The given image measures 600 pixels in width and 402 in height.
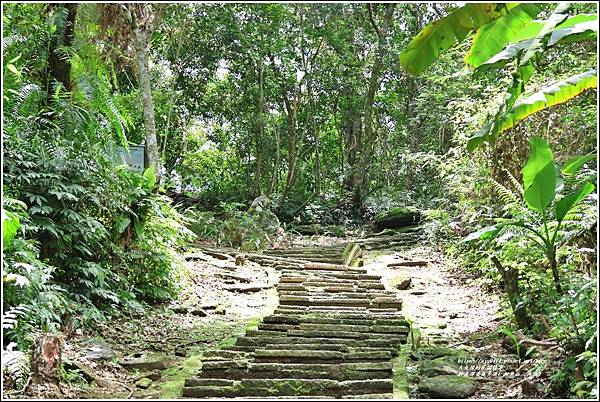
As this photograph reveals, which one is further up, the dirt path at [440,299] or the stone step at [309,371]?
the dirt path at [440,299]

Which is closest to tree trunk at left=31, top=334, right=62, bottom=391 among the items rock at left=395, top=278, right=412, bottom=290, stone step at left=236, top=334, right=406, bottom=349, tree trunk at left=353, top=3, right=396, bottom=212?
stone step at left=236, top=334, right=406, bottom=349

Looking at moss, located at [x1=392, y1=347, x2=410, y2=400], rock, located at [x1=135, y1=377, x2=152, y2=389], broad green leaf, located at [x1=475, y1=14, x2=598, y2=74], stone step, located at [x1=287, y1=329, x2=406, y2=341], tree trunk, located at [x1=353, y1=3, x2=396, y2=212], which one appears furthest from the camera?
tree trunk, located at [x1=353, y1=3, x2=396, y2=212]

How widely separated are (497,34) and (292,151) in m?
10.6

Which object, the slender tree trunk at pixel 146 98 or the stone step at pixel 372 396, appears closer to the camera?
the stone step at pixel 372 396

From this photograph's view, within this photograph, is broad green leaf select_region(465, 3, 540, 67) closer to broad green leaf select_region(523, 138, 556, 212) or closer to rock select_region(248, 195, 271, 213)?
broad green leaf select_region(523, 138, 556, 212)

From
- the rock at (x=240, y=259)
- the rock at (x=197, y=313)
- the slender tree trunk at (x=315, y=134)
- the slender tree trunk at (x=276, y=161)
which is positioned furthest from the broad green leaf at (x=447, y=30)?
the slender tree trunk at (x=315, y=134)

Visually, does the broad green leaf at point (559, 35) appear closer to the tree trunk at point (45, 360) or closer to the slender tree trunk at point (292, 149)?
the tree trunk at point (45, 360)

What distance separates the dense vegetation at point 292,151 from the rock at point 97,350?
10.4 inches

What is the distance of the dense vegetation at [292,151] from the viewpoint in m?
3.99

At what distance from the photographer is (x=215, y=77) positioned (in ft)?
49.1

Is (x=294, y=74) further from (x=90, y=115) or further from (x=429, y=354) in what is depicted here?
(x=429, y=354)

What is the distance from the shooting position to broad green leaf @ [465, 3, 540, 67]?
398cm

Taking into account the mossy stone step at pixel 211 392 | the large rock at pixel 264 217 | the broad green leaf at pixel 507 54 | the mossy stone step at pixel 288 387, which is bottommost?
the mossy stone step at pixel 211 392

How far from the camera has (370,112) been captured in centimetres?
1423
